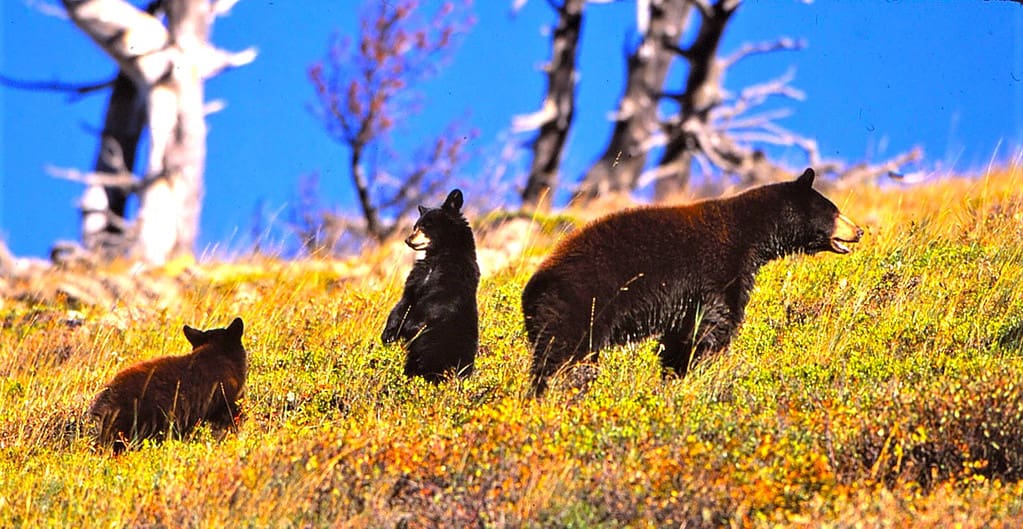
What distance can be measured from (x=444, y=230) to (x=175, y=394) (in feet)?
5.24

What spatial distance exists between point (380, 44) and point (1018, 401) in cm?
1332

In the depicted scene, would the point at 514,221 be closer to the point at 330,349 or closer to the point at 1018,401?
the point at 330,349

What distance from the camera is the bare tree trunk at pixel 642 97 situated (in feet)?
63.5

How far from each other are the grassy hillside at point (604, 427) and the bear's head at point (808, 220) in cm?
51

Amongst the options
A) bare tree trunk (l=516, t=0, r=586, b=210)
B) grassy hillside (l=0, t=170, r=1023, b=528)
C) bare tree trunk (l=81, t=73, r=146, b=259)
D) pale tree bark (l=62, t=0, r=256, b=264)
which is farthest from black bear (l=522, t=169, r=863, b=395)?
bare tree trunk (l=516, t=0, r=586, b=210)

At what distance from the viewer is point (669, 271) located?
6125 mm

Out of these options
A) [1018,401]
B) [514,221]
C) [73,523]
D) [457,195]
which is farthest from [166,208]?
[1018,401]

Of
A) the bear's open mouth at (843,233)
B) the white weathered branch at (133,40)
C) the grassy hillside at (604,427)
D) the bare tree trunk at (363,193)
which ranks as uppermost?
the white weathered branch at (133,40)

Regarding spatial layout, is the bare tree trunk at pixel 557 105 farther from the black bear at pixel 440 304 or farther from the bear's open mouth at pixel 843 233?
the black bear at pixel 440 304

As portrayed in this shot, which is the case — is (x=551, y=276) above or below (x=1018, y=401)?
above

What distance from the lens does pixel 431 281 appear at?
6.37m

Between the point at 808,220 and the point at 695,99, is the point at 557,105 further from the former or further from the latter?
the point at 808,220

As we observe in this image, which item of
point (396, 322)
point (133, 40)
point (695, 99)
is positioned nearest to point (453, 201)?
point (396, 322)

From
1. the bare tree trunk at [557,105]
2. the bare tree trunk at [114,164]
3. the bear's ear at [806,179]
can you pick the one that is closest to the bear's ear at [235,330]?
the bear's ear at [806,179]
